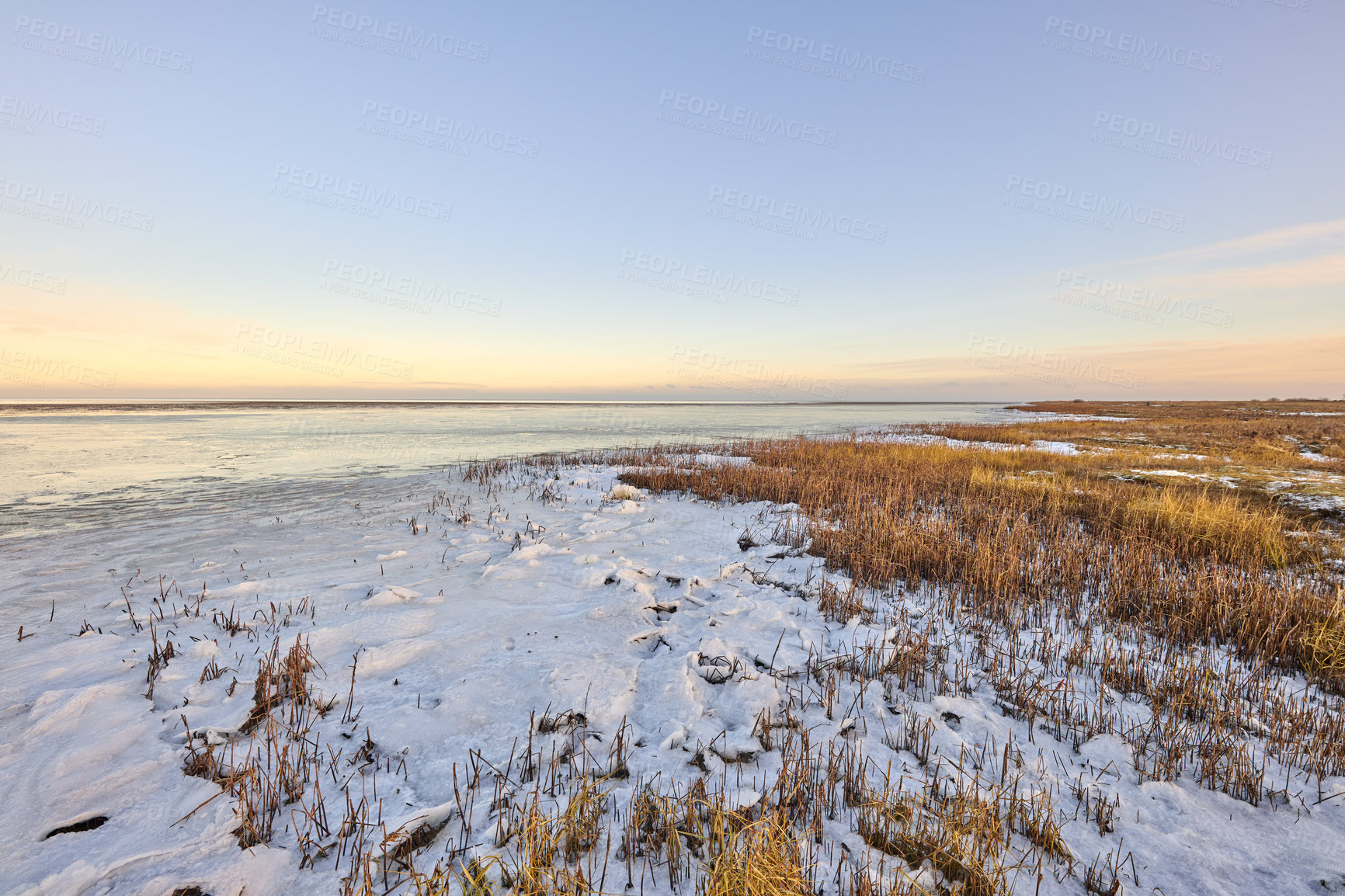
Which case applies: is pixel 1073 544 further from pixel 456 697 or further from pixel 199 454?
pixel 199 454

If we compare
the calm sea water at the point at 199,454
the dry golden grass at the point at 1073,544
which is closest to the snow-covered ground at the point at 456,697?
the dry golden grass at the point at 1073,544

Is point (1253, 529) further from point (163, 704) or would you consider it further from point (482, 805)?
point (163, 704)

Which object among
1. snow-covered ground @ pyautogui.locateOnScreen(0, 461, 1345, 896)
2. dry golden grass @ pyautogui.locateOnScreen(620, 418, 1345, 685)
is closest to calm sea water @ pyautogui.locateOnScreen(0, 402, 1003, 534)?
snow-covered ground @ pyautogui.locateOnScreen(0, 461, 1345, 896)

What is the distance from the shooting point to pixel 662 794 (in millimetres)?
2904

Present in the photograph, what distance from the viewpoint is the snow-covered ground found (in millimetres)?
2465

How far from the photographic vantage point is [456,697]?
3709 millimetres

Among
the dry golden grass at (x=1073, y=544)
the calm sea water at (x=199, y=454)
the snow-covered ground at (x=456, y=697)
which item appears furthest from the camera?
the calm sea water at (x=199, y=454)

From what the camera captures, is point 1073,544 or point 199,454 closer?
point 1073,544

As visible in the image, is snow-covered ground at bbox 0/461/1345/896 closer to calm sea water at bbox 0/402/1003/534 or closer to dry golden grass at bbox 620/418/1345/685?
dry golden grass at bbox 620/418/1345/685

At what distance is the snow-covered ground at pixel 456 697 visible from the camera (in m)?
2.46

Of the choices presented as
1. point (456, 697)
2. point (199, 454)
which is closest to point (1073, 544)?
point (456, 697)

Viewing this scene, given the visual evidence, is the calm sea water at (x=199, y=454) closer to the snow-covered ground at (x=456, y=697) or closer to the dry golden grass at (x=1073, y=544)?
the snow-covered ground at (x=456, y=697)

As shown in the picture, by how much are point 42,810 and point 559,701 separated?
258cm

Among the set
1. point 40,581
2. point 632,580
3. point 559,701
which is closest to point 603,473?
point 632,580
